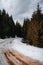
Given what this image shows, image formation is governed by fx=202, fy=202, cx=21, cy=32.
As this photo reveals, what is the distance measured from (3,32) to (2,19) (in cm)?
942

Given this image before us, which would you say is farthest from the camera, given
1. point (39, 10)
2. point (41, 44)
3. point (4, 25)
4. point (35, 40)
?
point (4, 25)

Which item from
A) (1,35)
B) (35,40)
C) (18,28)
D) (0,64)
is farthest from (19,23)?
(0,64)

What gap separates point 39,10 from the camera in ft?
167

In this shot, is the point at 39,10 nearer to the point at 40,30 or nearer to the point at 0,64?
the point at 40,30

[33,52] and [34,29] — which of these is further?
[34,29]

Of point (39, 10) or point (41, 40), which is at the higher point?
point (39, 10)

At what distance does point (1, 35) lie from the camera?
8181cm

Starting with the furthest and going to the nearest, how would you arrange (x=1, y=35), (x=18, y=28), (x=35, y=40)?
(x=18, y=28)
(x=1, y=35)
(x=35, y=40)

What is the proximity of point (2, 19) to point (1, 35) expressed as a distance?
11.3 m

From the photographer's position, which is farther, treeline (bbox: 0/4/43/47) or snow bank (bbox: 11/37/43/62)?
treeline (bbox: 0/4/43/47)

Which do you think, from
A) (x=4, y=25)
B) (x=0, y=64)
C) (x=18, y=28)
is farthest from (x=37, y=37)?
(x=18, y=28)

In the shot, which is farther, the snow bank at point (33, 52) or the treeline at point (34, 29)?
the treeline at point (34, 29)

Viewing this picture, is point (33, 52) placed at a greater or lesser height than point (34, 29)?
lesser

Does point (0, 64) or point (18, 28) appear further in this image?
point (18, 28)
